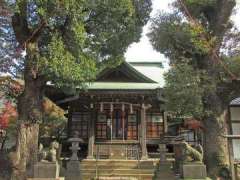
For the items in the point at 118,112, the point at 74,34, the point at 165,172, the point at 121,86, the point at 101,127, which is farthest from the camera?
the point at 118,112

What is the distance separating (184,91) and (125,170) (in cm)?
462

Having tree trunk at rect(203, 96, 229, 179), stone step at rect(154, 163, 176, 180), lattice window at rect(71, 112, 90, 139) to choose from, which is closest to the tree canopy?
tree trunk at rect(203, 96, 229, 179)

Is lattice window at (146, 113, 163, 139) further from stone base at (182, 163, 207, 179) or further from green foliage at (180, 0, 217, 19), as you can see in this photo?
stone base at (182, 163, 207, 179)

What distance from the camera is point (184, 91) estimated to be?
12.7 metres

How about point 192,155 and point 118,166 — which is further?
point 118,166

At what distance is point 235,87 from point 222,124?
171cm

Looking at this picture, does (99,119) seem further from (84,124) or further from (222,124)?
(222,124)

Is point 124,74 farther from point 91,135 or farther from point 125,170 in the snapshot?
point 125,170

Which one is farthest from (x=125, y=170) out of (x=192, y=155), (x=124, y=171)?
(x=192, y=155)

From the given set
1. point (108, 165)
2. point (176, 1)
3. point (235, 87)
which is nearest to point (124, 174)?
point (108, 165)

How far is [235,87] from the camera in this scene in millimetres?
13547

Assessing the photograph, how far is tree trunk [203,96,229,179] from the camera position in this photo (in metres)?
12.9

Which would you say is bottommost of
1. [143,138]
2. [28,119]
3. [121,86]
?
[143,138]

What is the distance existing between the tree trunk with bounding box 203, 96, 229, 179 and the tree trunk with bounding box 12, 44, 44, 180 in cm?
713
